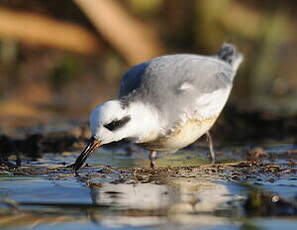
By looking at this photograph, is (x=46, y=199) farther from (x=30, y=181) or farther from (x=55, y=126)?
(x=55, y=126)

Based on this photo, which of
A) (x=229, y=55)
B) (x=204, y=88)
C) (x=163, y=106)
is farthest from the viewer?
(x=229, y=55)

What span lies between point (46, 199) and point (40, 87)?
308 inches

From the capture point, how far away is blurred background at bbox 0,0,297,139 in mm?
12586

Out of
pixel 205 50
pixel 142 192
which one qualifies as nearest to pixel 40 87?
pixel 205 50

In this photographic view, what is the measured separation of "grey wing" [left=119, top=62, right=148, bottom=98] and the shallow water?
84cm

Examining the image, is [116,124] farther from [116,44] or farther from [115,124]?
[116,44]

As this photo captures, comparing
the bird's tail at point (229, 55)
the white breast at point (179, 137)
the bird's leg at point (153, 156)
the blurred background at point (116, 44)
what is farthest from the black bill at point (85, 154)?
the blurred background at point (116, 44)

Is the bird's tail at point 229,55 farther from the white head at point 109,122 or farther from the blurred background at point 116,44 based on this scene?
the white head at point 109,122

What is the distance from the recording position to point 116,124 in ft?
23.5

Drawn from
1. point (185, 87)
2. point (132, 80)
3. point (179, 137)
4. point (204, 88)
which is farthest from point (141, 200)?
point (204, 88)

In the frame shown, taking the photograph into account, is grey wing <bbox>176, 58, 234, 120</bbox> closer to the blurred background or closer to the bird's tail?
the bird's tail

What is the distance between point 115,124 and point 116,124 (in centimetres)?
1

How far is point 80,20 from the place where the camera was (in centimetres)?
1300

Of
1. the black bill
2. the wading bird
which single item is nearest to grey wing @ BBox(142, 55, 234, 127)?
the wading bird
